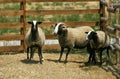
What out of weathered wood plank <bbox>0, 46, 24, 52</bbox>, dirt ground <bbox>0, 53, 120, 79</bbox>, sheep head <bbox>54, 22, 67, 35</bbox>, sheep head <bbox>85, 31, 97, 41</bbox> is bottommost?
dirt ground <bbox>0, 53, 120, 79</bbox>

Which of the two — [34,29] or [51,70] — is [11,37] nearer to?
[34,29]

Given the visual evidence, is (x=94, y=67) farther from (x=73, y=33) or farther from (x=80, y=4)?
(x=80, y=4)

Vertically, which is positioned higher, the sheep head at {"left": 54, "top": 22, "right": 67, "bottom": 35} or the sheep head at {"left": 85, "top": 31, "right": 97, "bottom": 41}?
the sheep head at {"left": 54, "top": 22, "right": 67, "bottom": 35}

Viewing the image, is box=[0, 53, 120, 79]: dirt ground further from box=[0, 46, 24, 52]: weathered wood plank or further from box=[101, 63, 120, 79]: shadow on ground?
box=[0, 46, 24, 52]: weathered wood plank

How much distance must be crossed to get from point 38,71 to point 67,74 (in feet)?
2.63

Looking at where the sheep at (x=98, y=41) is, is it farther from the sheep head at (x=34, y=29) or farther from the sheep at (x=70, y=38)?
the sheep head at (x=34, y=29)

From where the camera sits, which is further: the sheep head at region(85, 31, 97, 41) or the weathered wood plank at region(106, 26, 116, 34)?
the weathered wood plank at region(106, 26, 116, 34)

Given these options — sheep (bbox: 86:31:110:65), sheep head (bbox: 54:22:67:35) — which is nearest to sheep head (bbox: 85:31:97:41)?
sheep (bbox: 86:31:110:65)

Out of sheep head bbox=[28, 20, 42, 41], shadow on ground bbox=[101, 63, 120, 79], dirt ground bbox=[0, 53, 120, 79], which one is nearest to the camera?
dirt ground bbox=[0, 53, 120, 79]

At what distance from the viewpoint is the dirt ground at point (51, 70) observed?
958 centimetres

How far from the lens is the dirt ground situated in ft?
31.4

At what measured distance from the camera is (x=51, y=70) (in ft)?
33.0

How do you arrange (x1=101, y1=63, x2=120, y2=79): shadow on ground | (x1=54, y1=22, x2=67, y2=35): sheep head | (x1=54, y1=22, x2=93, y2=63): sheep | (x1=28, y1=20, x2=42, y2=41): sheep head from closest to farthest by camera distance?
(x1=101, y1=63, x2=120, y2=79): shadow on ground → (x1=28, y1=20, x2=42, y2=41): sheep head → (x1=54, y1=22, x2=67, y2=35): sheep head → (x1=54, y1=22, x2=93, y2=63): sheep

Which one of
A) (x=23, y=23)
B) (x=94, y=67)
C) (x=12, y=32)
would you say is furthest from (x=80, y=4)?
(x=94, y=67)
